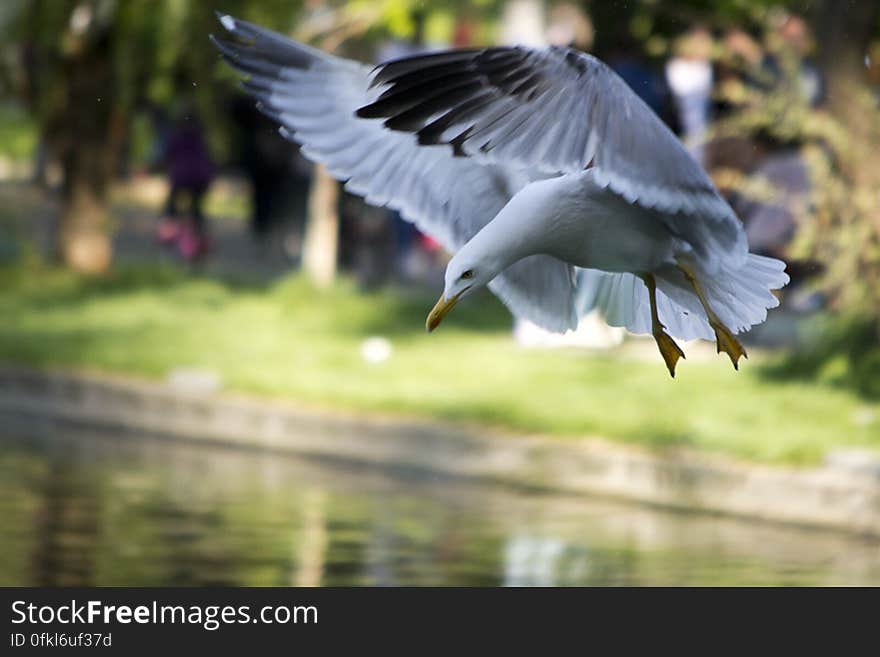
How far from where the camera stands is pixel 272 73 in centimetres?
553

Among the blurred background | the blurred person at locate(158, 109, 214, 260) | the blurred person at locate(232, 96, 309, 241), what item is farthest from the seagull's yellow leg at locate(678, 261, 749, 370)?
the blurred person at locate(158, 109, 214, 260)

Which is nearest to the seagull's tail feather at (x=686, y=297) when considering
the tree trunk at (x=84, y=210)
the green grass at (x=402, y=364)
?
the green grass at (x=402, y=364)

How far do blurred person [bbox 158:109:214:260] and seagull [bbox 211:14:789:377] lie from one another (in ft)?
46.0

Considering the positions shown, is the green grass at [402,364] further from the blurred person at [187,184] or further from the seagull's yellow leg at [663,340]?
the seagull's yellow leg at [663,340]

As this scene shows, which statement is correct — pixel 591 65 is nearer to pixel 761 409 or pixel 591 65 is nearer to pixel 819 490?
pixel 819 490

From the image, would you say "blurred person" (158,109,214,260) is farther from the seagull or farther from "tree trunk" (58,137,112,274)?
the seagull

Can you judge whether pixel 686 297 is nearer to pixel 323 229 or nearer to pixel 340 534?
pixel 340 534

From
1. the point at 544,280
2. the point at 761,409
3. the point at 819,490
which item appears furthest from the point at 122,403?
the point at 544,280

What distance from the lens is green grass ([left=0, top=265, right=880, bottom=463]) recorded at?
1073 cm

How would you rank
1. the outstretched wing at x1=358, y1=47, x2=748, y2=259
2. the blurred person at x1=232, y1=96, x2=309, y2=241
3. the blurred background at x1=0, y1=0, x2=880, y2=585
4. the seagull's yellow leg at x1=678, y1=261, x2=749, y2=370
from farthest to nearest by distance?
1. the blurred person at x1=232, y1=96, x2=309, y2=241
2. the blurred background at x1=0, y1=0, x2=880, y2=585
3. the seagull's yellow leg at x1=678, y1=261, x2=749, y2=370
4. the outstretched wing at x1=358, y1=47, x2=748, y2=259

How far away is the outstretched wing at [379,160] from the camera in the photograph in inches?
217

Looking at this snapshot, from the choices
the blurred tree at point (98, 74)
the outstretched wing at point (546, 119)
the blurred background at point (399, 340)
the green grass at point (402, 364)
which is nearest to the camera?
the outstretched wing at point (546, 119)
